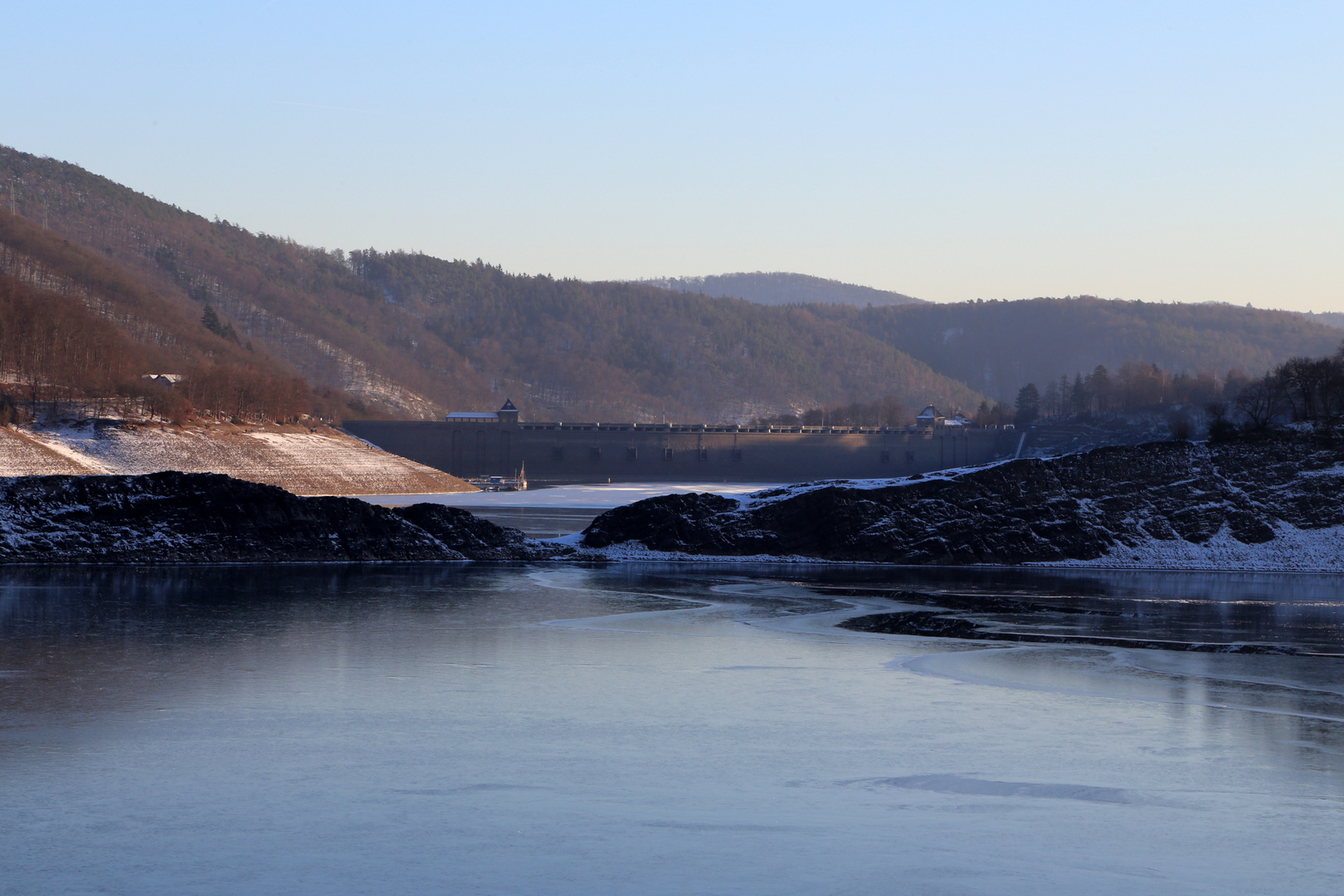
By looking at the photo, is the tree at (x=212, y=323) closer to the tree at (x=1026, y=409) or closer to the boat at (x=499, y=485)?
the boat at (x=499, y=485)

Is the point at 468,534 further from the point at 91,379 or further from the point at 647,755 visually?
the point at 91,379

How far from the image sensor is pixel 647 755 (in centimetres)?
1096

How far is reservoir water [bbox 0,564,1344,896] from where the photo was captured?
788cm

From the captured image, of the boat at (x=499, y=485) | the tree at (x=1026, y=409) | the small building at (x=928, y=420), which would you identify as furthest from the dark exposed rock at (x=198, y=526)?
the tree at (x=1026, y=409)

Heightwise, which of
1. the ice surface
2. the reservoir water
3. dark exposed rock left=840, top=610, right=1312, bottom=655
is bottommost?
the reservoir water

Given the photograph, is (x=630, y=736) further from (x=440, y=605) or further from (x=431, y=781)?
(x=440, y=605)

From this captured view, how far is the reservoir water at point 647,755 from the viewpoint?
7883 mm

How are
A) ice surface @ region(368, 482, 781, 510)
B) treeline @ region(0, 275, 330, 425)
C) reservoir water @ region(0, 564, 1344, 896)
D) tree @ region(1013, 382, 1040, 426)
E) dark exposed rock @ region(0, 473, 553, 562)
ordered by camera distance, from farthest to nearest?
tree @ region(1013, 382, 1040, 426) → treeline @ region(0, 275, 330, 425) → ice surface @ region(368, 482, 781, 510) → dark exposed rock @ region(0, 473, 553, 562) → reservoir water @ region(0, 564, 1344, 896)

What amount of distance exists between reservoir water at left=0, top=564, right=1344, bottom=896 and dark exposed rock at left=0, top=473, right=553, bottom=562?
8386mm

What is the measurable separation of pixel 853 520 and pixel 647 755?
2272 cm

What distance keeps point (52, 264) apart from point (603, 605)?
17761 cm

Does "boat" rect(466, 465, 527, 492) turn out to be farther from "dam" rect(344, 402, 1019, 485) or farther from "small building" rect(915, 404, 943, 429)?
"small building" rect(915, 404, 943, 429)

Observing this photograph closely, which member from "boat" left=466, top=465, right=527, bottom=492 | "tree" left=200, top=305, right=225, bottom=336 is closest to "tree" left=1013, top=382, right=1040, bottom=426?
"boat" left=466, top=465, right=527, bottom=492

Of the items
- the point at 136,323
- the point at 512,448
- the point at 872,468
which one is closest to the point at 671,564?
the point at 512,448
